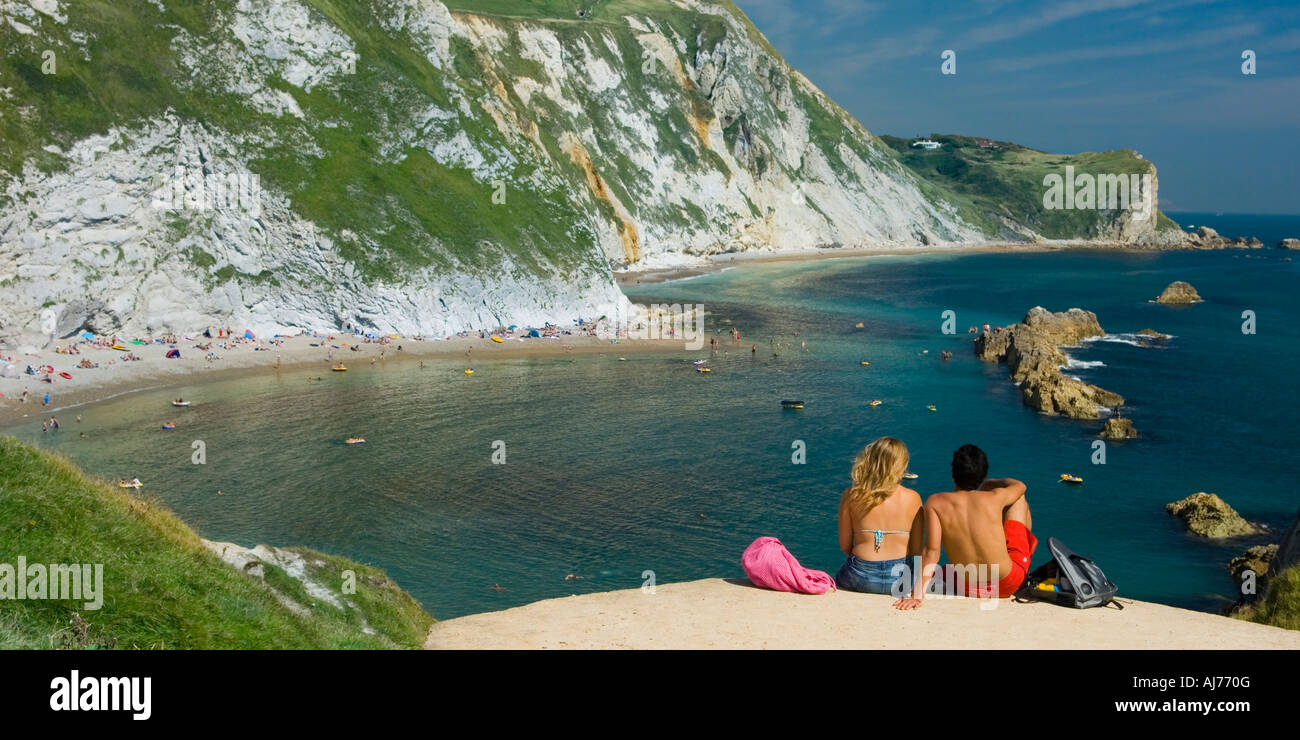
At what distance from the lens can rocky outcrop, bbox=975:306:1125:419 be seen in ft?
201

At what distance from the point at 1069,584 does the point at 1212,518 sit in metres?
30.3

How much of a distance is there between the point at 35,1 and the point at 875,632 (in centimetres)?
8822

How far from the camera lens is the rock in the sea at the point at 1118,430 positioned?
54625 mm

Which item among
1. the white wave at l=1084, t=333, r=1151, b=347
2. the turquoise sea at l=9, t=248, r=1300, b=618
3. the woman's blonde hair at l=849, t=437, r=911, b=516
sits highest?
the white wave at l=1084, t=333, r=1151, b=347

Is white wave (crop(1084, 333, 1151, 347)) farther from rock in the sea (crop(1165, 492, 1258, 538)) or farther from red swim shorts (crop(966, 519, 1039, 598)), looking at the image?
red swim shorts (crop(966, 519, 1039, 598))

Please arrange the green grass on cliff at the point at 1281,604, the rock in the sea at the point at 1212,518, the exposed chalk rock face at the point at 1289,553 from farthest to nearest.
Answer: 1. the rock in the sea at the point at 1212,518
2. the exposed chalk rock face at the point at 1289,553
3. the green grass on cliff at the point at 1281,604

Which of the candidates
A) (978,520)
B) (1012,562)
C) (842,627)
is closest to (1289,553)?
(1012,562)

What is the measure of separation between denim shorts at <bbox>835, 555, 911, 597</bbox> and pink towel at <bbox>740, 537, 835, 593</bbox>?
1.53 ft

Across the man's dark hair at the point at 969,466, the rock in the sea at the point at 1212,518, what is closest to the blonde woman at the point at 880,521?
the man's dark hair at the point at 969,466

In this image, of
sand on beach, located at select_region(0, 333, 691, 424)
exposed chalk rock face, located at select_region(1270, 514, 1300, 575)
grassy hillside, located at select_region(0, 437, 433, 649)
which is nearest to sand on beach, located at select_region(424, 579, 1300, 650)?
grassy hillside, located at select_region(0, 437, 433, 649)

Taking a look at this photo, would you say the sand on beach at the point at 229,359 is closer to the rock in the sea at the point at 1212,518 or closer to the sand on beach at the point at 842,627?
the rock in the sea at the point at 1212,518

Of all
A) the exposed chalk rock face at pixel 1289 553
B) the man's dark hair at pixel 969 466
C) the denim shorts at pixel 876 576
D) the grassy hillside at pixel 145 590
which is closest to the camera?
the grassy hillside at pixel 145 590

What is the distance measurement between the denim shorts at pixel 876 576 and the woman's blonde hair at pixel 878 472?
1027mm
